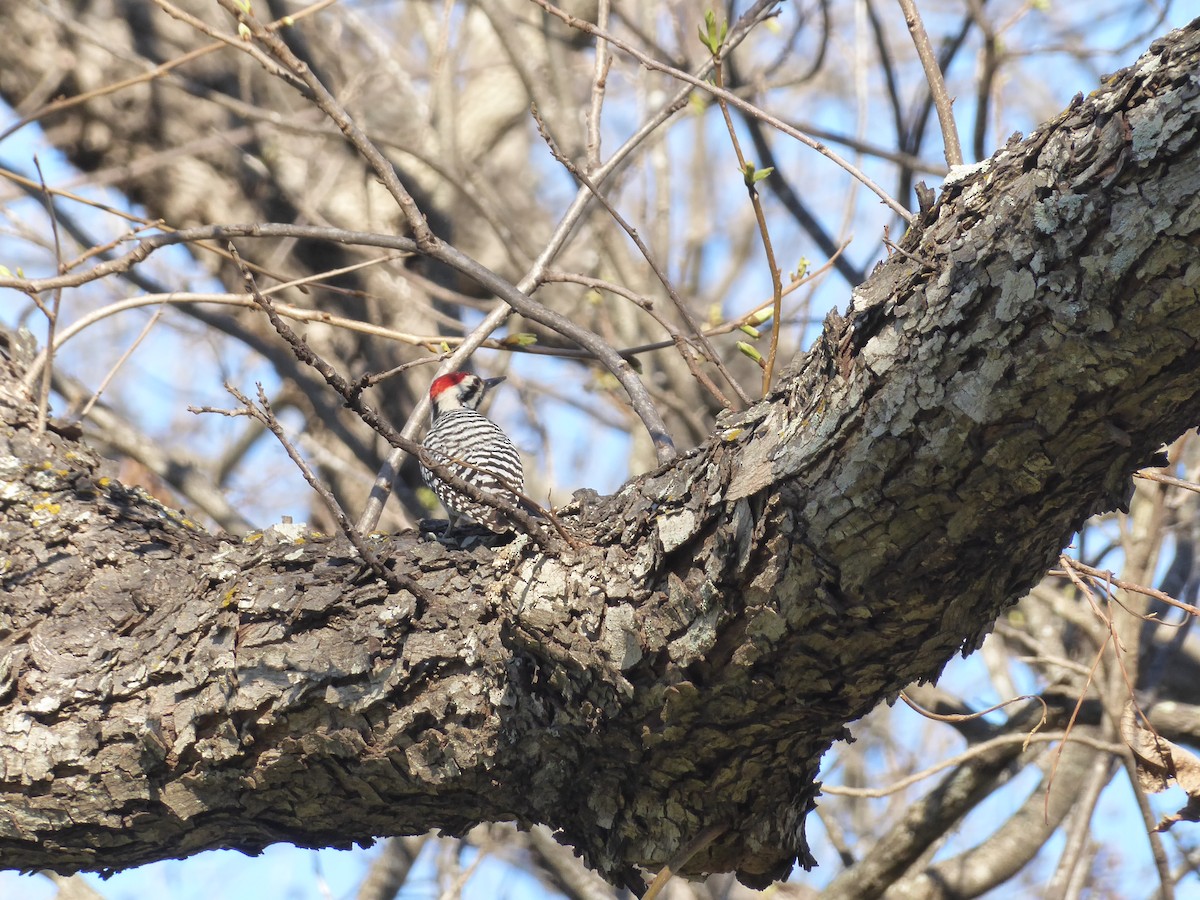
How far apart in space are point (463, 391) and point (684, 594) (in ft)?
12.7

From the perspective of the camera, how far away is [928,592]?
197 centimetres

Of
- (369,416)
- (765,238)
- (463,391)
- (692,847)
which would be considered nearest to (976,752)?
(692,847)

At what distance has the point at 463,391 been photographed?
19.3 ft

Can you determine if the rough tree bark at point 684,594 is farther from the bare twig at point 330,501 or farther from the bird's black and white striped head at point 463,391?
the bird's black and white striped head at point 463,391

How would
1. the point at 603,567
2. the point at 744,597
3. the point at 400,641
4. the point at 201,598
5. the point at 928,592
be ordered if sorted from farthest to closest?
1. the point at 201,598
2. the point at 400,641
3. the point at 603,567
4. the point at 744,597
5. the point at 928,592

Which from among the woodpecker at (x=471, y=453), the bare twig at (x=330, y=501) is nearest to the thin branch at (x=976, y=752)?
the woodpecker at (x=471, y=453)

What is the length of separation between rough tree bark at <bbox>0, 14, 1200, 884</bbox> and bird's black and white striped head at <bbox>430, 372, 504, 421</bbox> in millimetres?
2590

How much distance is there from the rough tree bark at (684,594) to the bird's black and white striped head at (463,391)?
8.50 ft

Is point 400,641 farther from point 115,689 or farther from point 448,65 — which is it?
point 448,65

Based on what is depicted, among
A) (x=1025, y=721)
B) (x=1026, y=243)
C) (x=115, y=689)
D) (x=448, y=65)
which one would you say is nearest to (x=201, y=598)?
(x=115, y=689)

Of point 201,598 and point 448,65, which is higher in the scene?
point 448,65

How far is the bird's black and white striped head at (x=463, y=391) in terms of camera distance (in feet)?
19.1

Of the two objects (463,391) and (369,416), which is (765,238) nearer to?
(369,416)

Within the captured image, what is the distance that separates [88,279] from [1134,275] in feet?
9.13
